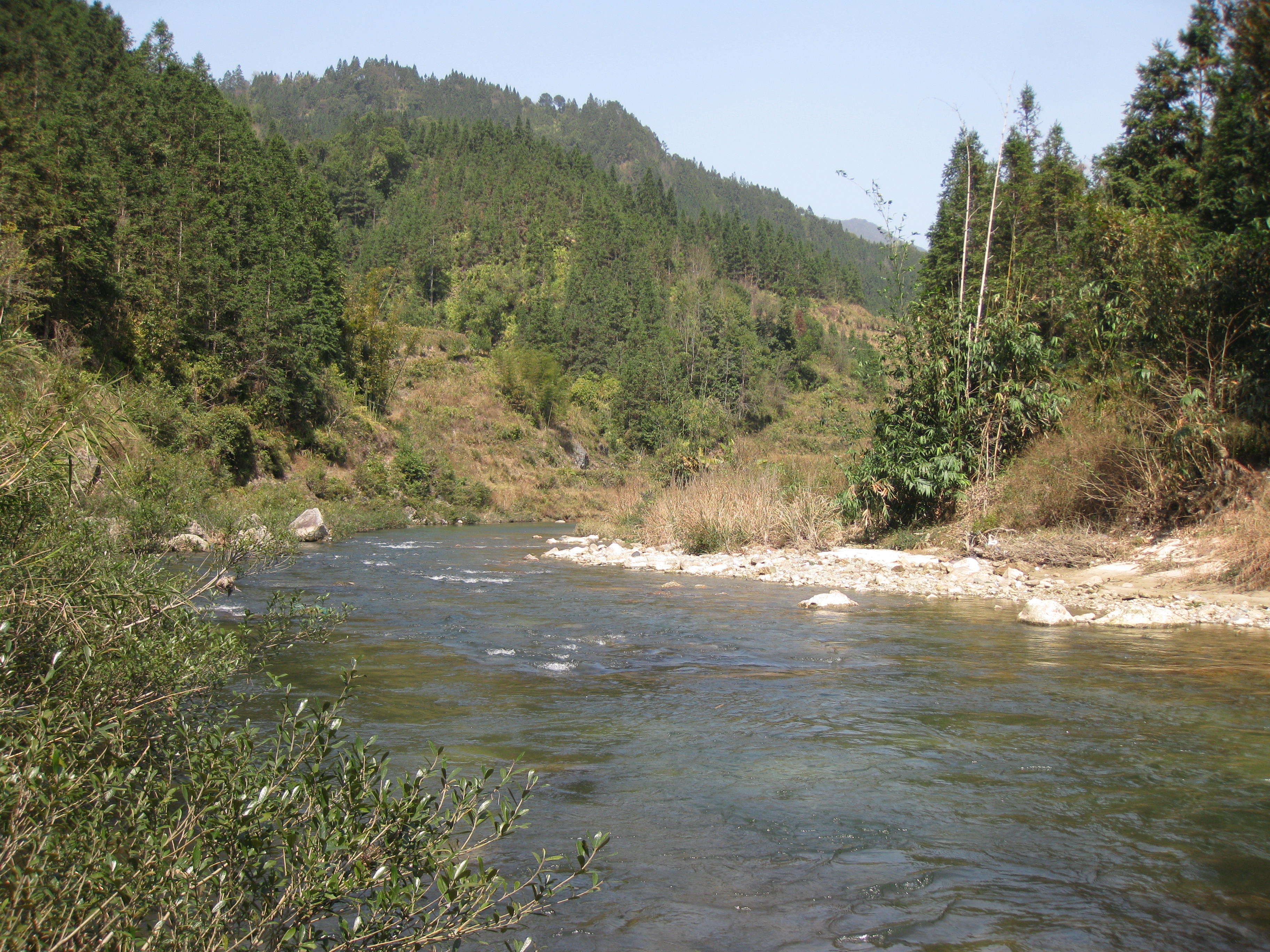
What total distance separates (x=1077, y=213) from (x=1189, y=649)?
22.8m

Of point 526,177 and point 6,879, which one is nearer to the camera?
point 6,879

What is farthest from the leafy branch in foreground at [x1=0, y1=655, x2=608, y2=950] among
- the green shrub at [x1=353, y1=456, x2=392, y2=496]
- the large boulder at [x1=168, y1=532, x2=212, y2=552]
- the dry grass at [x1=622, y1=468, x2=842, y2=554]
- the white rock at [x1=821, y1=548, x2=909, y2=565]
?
the green shrub at [x1=353, y1=456, x2=392, y2=496]

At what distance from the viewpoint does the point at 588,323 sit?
64.7m

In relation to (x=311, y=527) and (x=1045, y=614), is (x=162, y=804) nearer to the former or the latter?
(x=1045, y=614)

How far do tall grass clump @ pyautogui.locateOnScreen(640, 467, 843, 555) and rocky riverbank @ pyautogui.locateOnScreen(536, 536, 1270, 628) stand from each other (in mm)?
395

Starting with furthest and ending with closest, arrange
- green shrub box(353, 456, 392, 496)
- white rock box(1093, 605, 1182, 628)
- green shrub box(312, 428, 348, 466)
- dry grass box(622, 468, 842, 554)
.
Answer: green shrub box(353, 456, 392, 496), green shrub box(312, 428, 348, 466), dry grass box(622, 468, 842, 554), white rock box(1093, 605, 1182, 628)

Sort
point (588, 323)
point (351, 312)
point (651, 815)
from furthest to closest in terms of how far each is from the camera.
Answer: point (588, 323), point (351, 312), point (651, 815)

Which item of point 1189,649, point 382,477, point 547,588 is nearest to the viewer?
point 1189,649

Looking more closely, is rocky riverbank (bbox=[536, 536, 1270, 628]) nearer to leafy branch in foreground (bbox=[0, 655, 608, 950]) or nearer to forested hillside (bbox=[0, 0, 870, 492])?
leafy branch in foreground (bbox=[0, 655, 608, 950])

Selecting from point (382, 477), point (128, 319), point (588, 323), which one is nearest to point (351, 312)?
point (382, 477)

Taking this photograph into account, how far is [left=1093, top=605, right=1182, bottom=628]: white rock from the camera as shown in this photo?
31.4ft

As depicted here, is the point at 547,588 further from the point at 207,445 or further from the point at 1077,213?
the point at 1077,213

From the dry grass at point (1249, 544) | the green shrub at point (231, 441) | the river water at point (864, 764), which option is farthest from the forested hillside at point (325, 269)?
the dry grass at point (1249, 544)

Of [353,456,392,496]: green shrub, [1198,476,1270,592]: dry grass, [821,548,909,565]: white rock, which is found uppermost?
[1198,476,1270,592]: dry grass
